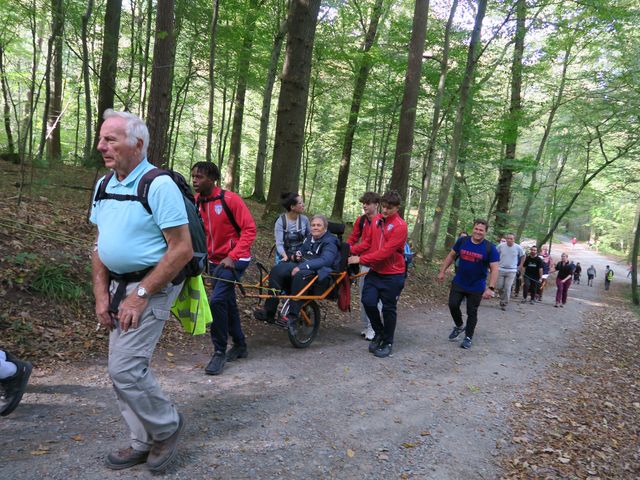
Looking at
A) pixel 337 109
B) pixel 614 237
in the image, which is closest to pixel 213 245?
pixel 337 109

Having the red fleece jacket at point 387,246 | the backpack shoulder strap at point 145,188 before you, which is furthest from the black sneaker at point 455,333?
the backpack shoulder strap at point 145,188

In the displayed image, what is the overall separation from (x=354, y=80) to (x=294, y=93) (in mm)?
9537

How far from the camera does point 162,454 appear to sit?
2633 millimetres

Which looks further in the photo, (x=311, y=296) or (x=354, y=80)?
(x=354, y=80)

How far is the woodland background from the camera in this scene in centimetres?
886

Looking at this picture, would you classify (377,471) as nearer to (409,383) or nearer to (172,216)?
(409,383)

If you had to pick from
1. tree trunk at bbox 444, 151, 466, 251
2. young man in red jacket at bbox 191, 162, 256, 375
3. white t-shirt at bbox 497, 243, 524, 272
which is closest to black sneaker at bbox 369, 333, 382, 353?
young man in red jacket at bbox 191, 162, 256, 375

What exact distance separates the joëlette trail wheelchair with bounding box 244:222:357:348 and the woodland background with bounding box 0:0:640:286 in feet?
11.2

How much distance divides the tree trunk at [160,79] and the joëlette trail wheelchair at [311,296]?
10.4ft

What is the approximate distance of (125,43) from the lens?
15.2 meters

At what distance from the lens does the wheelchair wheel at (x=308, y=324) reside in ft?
18.6

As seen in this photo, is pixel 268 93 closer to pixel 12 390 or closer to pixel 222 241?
pixel 222 241

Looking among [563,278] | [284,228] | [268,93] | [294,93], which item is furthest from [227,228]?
[563,278]

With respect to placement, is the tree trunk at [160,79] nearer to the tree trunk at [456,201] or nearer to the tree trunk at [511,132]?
the tree trunk at [511,132]
